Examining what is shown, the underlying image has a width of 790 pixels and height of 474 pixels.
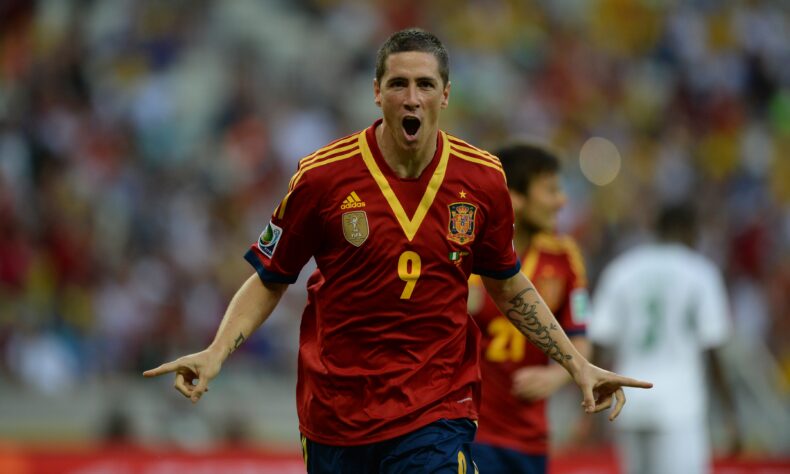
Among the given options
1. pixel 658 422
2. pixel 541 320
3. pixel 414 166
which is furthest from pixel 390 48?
pixel 658 422

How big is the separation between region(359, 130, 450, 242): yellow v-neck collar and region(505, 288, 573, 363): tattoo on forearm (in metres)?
0.61

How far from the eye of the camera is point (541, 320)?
4.89 meters

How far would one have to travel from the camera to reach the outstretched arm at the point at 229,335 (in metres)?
4.34

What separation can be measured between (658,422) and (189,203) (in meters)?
6.51

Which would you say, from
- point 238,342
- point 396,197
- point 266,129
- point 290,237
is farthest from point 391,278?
point 266,129

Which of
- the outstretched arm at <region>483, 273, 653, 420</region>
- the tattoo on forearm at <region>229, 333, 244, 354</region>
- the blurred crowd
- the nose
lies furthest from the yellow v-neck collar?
the blurred crowd

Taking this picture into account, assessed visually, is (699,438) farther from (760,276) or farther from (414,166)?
(760,276)

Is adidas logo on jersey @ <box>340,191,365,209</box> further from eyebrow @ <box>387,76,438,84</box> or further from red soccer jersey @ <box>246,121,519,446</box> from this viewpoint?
eyebrow @ <box>387,76,438,84</box>

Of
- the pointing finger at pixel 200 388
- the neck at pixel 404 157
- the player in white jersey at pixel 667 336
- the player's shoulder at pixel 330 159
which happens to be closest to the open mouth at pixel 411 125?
the neck at pixel 404 157

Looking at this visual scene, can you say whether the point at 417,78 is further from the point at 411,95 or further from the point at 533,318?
the point at 533,318

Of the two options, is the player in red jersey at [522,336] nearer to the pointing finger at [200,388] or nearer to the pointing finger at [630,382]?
the pointing finger at [630,382]

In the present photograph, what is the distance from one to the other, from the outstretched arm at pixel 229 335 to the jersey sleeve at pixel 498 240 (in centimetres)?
80

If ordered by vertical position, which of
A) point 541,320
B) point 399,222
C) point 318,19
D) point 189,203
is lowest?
point 541,320

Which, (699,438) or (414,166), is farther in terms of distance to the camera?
(699,438)
